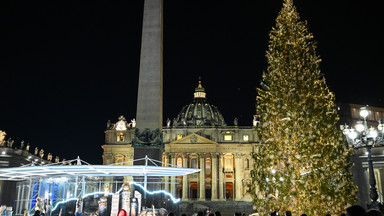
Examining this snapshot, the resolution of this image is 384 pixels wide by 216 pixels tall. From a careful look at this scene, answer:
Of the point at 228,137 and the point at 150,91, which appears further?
the point at 228,137

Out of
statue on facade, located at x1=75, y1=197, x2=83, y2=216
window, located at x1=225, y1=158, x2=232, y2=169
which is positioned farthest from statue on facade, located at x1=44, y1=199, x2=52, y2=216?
window, located at x1=225, y1=158, x2=232, y2=169

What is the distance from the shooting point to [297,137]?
34.8ft

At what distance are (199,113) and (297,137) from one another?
92.7m

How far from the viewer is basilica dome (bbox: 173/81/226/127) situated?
101188 mm

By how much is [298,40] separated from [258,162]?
411 cm

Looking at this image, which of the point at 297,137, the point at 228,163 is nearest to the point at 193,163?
the point at 228,163

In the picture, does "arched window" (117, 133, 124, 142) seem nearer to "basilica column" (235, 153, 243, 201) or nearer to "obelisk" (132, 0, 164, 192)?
"basilica column" (235, 153, 243, 201)

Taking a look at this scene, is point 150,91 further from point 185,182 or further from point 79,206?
point 185,182

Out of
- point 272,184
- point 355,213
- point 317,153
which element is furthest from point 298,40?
point 355,213

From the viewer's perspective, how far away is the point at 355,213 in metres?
5.01

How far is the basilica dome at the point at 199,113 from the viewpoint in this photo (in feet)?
332

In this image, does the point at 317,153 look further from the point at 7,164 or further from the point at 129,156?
the point at 129,156

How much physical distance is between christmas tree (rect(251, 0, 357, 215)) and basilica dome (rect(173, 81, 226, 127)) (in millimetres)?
86575

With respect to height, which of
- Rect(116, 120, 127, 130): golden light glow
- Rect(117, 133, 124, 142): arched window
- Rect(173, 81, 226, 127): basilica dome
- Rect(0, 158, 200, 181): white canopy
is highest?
Rect(173, 81, 226, 127): basilica dome
